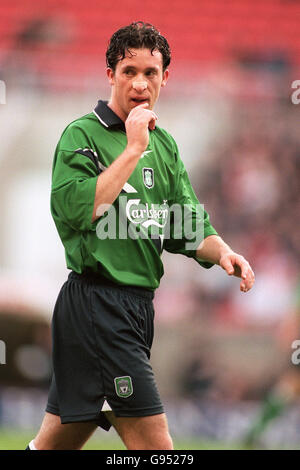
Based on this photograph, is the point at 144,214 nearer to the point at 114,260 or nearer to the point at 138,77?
the point at 114,260

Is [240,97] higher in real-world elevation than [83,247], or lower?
higher

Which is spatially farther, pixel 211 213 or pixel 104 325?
pixel 211 213

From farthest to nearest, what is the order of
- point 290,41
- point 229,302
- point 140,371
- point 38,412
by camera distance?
point 290,41
point 229,302
point 38,412
point 140,371

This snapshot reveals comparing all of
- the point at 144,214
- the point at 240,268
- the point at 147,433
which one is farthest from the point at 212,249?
the point at 147,433

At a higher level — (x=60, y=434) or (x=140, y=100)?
(x=140, y=100)

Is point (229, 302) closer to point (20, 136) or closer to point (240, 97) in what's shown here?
point (240, 97)

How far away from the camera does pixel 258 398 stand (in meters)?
7.72

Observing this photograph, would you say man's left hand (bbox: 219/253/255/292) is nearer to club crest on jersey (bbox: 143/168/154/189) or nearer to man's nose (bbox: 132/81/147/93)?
club crest on jersey (bbox: 143/168/154/189)

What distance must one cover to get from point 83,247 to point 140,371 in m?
0.51

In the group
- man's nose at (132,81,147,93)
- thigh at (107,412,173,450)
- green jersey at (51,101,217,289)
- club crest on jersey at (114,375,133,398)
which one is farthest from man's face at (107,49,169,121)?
thigh at (107,412,173,450)

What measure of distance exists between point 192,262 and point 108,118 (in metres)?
4.67

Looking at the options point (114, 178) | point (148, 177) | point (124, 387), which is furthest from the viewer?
point (148, 177)

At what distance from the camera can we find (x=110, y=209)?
10.6ft
